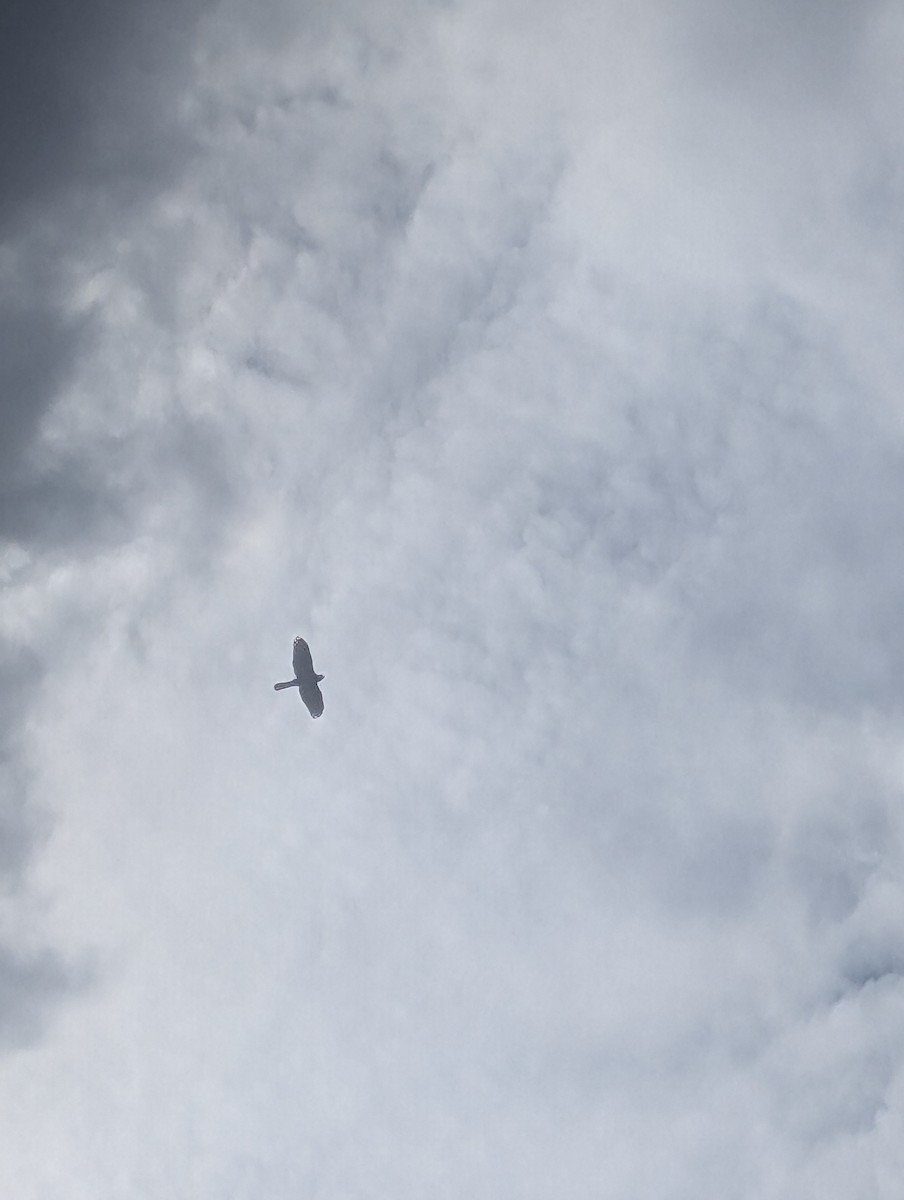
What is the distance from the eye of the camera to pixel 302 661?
9425 centimetres

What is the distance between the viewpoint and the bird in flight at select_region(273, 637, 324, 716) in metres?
94.1

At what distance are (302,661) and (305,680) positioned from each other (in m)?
1.67

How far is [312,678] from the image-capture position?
3743 inches

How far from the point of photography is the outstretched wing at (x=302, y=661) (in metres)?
94.1

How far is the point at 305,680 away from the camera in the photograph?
94.7m

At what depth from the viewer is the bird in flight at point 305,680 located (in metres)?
94.1

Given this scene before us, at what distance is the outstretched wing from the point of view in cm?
9406
